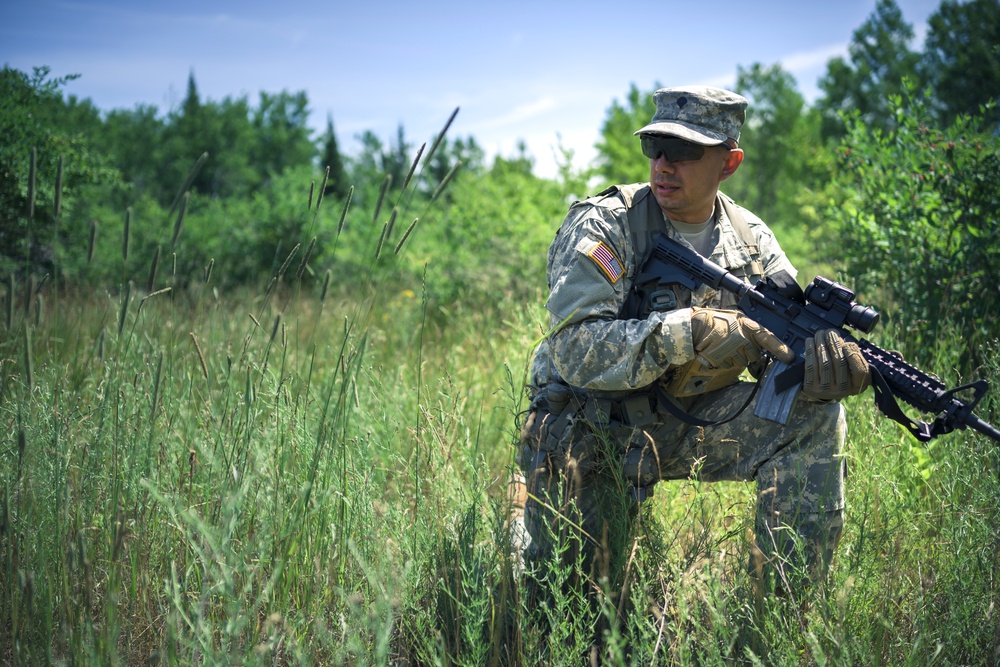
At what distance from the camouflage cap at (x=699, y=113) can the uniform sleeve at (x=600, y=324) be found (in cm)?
44

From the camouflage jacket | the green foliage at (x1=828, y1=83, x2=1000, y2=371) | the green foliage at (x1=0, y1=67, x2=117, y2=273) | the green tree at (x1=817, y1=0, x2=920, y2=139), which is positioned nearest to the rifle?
the camouflage jacket

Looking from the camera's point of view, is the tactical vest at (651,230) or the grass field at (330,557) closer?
the grass field at (330,557)

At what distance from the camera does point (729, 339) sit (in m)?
2.43

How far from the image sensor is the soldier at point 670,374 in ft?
7.90

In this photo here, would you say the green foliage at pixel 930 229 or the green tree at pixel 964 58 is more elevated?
the green tree at pixel 964 58

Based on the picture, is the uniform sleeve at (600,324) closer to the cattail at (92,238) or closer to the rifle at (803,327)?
the rifle at (803,327)

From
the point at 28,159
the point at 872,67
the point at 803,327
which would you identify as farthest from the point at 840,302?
the point at 872,67

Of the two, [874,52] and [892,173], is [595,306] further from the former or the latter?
[874,52]

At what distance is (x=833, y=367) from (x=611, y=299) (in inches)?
29.4

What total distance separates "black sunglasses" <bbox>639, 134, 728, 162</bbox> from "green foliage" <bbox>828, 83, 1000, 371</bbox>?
1725mm

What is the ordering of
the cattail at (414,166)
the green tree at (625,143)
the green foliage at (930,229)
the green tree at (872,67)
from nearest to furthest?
the cattail at (414,166)
the green foliage at (930,229)
the green tree at (625,143)
the green tree at (872,67)

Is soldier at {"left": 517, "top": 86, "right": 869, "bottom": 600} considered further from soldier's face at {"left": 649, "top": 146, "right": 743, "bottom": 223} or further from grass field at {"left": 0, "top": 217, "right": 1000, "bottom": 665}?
grass field at {"left": 0, "top": 217, "right": 1000, "bottom": 665}

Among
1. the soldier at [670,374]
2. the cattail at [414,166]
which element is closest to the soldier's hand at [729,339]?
the soldier at [670,374]

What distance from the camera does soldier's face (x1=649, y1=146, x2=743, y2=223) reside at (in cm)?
273
